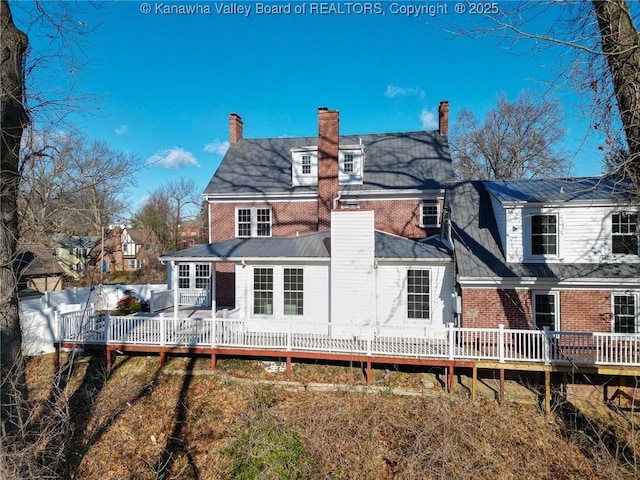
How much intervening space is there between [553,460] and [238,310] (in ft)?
32.8

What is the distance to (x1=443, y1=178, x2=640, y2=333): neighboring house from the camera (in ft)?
36.8

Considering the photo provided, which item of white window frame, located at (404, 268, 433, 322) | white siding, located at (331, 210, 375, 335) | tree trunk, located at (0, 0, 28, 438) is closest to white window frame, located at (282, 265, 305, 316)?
white siding, located at (331, 210, 375, 335)

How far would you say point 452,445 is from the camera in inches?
330

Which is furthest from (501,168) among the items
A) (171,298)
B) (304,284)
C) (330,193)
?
(171,298)

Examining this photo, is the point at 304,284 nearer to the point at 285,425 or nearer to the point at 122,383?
the point at 285,425

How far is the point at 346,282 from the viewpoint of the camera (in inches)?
515

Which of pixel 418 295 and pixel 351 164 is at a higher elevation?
pixel 351 164

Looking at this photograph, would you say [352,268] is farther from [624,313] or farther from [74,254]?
[74,254]

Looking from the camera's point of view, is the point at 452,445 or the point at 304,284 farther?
the point at 304,284

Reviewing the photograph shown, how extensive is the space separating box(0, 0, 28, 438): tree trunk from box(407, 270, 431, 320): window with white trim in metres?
10.6

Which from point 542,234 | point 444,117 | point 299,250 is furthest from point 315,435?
point 444,117

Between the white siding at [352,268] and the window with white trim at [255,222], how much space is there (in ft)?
22.5

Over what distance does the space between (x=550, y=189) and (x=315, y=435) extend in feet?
35.5

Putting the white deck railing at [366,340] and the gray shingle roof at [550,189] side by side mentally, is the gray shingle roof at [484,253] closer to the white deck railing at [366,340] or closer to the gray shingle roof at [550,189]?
the gray shingle roof at [550,189]
